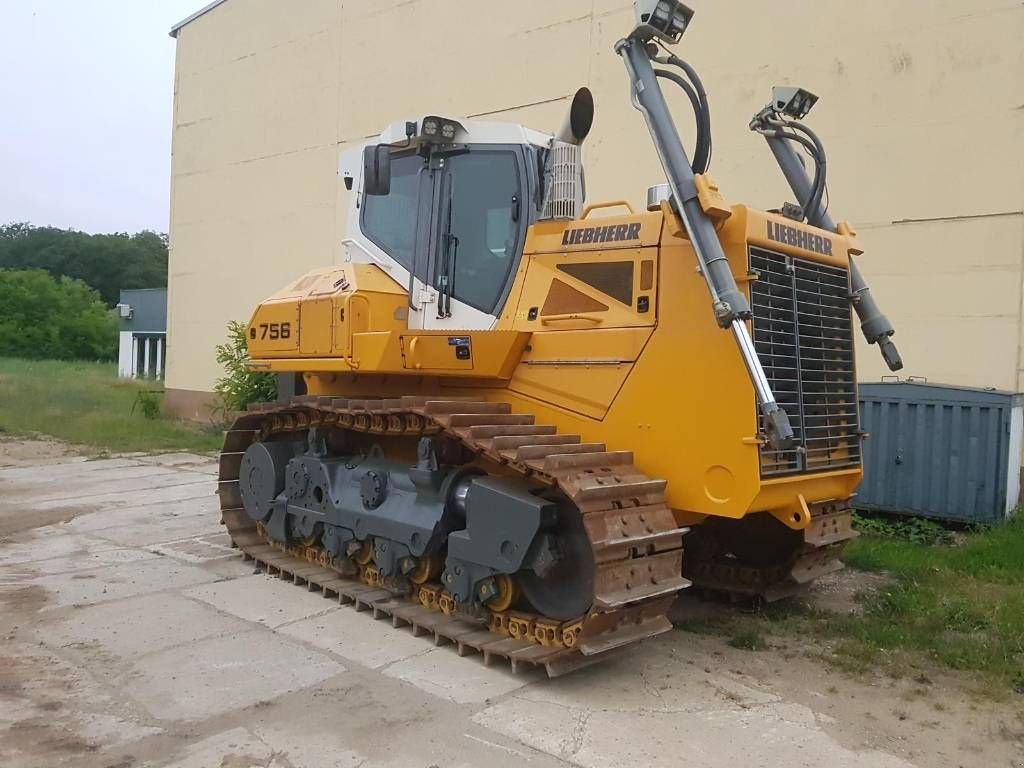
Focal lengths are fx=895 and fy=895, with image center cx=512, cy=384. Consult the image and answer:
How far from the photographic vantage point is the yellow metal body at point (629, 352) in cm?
486

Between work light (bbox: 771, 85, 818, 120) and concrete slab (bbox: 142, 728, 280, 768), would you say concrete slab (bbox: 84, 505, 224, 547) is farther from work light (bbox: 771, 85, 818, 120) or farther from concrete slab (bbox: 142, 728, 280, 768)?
work light (bbox: 771, 85, 818, 120)

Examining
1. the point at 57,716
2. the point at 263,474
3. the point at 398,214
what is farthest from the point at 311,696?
the point at 398,214

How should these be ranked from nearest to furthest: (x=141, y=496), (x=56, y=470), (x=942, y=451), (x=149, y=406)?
(x=942, y=451) → (x=141, y=496) → (x=56, y=470) → (x=149, y=406)

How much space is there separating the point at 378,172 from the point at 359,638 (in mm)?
3042

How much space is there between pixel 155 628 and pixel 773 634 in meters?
3.96

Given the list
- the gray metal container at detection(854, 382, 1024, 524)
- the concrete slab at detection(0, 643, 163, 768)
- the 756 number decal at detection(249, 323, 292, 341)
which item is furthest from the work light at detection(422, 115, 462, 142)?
the gray metal container at detection(854, 382, 1024, 524)

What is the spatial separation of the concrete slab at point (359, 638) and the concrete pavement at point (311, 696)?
2 cm

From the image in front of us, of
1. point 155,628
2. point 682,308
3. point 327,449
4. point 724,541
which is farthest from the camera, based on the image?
point 327,449

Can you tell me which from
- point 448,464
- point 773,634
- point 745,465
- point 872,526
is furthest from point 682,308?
point 872,526

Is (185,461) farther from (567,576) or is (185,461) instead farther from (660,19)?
(660,19)

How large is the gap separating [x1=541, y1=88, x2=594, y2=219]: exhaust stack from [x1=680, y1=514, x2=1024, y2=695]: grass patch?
9.45 ft

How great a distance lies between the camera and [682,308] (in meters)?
5.04

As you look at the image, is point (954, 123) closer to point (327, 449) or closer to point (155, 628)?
point (327, 449)

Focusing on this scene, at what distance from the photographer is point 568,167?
599cm
